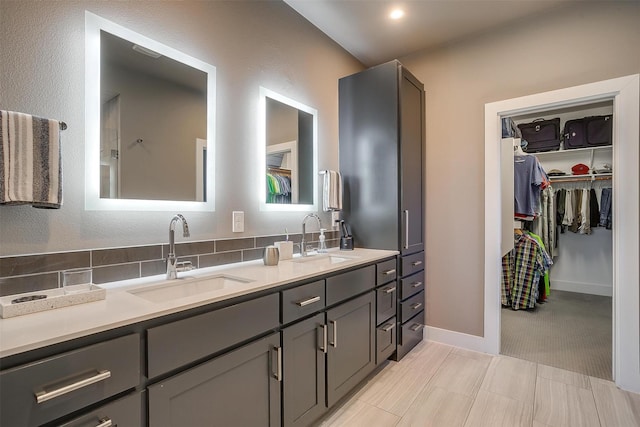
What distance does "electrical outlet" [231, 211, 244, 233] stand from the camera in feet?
6.09

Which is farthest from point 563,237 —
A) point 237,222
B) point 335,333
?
point 237,222

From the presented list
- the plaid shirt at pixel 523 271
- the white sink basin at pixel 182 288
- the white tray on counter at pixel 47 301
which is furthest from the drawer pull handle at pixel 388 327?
the plaid shirt at pixel 523 271

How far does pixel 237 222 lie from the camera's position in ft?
6.14

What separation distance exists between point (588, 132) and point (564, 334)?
270cm

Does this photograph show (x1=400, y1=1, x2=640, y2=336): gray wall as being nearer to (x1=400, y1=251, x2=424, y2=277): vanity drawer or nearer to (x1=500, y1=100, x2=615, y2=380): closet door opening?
(x1=400, y1=251, x2=424, y2=277): vanity drawer

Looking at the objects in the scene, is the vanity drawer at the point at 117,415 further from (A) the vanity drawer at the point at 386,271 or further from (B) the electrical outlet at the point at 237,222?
(A) the vanity drawer at the point at 386,271

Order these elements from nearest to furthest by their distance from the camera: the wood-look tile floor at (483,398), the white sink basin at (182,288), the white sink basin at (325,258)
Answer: the white sink basin at (182,288)
the wood-look tile floor at (483,398)
the white sink basin at (325,258)

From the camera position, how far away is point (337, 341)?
1.71 m

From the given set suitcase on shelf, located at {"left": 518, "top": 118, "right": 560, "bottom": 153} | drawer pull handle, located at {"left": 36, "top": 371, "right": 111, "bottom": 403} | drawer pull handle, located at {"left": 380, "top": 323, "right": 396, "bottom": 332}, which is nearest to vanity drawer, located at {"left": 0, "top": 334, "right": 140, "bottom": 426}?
drawer pull handle, located at {"left": 36, "top": 371, "right": 111, "bottom": 403}

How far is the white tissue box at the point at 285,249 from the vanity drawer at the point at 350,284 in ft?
1.47

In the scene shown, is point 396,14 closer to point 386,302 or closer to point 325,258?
point 325,258

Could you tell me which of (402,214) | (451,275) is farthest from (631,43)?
(451,275)

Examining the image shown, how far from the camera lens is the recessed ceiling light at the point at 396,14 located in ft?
7.55

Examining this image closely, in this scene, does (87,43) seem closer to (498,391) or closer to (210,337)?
(210,337)
